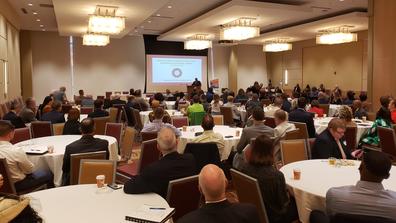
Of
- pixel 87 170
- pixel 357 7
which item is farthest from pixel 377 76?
pixel 87 170

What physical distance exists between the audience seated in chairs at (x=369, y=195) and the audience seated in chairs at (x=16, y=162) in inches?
128

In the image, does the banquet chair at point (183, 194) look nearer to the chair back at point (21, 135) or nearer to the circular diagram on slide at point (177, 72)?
the chair back at point (21, 135)

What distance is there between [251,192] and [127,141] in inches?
138

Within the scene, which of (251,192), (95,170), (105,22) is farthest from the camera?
(105,22)

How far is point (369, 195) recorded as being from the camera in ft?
8.29

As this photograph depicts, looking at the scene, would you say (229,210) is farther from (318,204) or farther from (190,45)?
(190,45)

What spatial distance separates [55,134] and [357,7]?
10398mm

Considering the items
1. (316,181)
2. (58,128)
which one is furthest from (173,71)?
(316,181)

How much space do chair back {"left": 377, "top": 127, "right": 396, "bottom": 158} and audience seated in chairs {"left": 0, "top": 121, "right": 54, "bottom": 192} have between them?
16.8ft

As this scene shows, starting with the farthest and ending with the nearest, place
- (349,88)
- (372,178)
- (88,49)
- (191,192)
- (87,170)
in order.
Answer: (88,49), (349,88), (87,170), (191,192), (372,178)

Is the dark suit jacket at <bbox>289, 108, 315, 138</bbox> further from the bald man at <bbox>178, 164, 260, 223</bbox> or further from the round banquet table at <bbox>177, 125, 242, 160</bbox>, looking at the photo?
the bald man at <bbox>178, 164, 260, 223</bbox>

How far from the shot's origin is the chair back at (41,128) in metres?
6.80

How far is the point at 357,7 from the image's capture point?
12.3 meters

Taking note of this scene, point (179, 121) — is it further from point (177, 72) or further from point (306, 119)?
point (177, 72)
